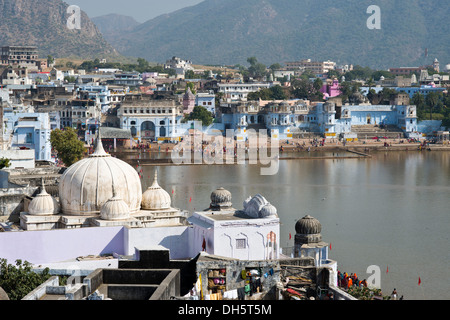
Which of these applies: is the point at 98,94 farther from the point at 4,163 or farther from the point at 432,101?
the point at 4,163

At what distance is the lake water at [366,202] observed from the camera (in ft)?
60.5

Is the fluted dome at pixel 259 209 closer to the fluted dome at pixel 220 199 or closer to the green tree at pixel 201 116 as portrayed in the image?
the fluted dome at pixel 220 199

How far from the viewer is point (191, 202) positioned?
27172mm

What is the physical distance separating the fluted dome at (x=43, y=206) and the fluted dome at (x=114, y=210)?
1.18 metres

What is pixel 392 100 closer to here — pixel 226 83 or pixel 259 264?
pixel 226 83

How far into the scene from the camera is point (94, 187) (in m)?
15.8

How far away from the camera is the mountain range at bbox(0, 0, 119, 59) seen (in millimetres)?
114625

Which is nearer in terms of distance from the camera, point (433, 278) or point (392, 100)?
point (433, 278)

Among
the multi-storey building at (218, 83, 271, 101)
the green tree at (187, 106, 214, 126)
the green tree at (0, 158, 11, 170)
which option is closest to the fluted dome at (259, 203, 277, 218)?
the green tree at (0, 158, 11, 170)
